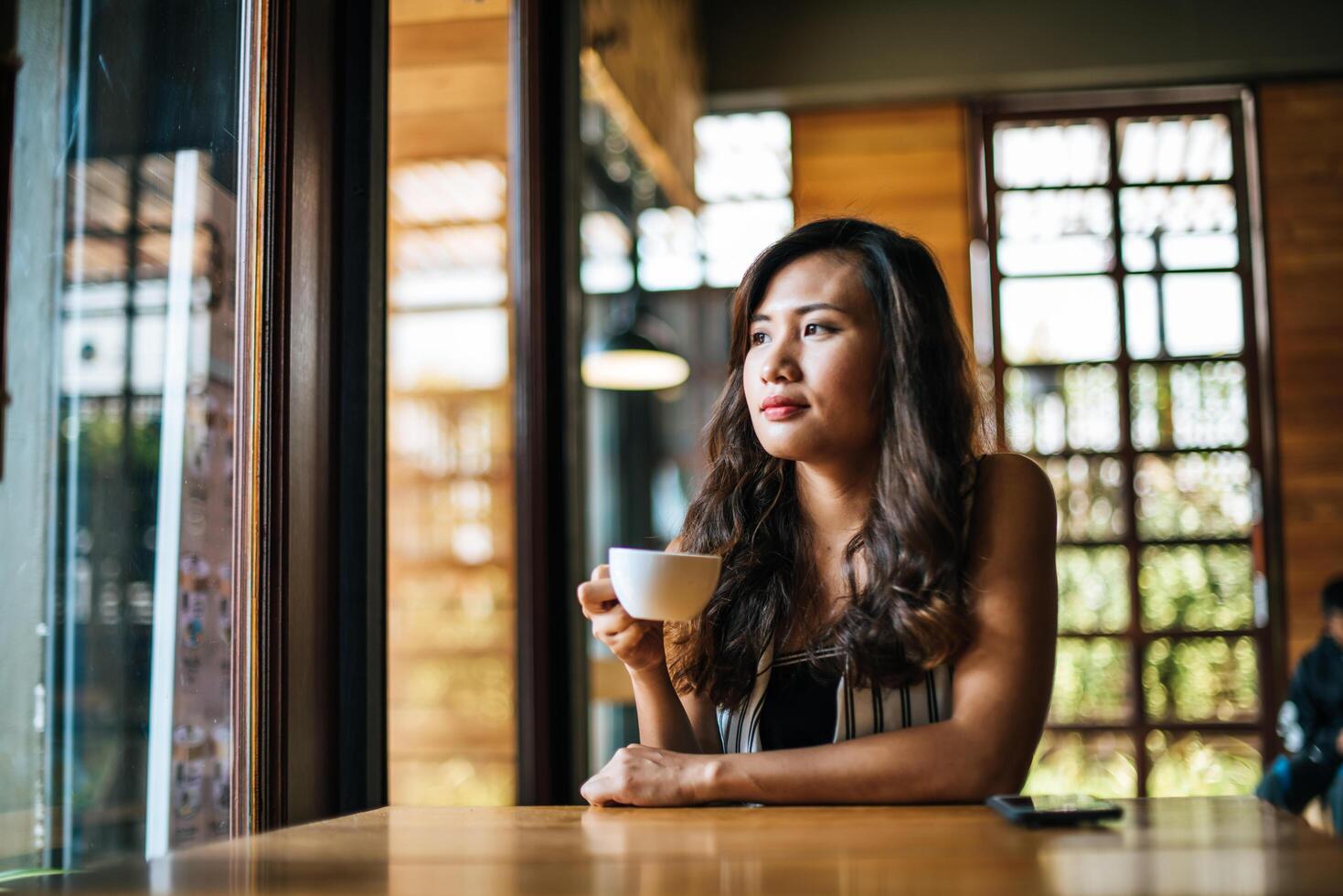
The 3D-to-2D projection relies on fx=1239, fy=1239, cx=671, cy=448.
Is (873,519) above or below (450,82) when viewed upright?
below

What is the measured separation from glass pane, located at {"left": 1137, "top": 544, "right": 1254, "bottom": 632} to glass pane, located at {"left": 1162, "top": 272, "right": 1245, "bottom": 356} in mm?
926

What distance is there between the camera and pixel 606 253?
5.82 m

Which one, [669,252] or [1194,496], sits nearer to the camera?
[1194,496]

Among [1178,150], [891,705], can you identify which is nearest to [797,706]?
[891,705]

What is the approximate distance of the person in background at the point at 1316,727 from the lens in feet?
14.7

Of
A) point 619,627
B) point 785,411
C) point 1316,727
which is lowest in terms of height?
point 1316,727

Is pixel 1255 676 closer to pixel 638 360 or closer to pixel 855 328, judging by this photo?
pixel 638 360

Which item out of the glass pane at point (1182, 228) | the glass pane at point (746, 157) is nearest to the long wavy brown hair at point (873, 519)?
the glass pane at point (746, 157)

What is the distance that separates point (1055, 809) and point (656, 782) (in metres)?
0.37

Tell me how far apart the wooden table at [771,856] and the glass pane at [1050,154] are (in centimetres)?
527

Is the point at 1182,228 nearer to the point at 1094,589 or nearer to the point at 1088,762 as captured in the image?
the point at 1094,589

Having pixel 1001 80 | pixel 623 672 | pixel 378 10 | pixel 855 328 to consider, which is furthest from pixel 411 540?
pixel 1001 80

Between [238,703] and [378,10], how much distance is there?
2.95 ft

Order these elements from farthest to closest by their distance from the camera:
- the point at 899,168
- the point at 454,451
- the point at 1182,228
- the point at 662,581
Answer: the point at 899,168, the point at 1182,228, the point at 454,451, the point at 662,581
